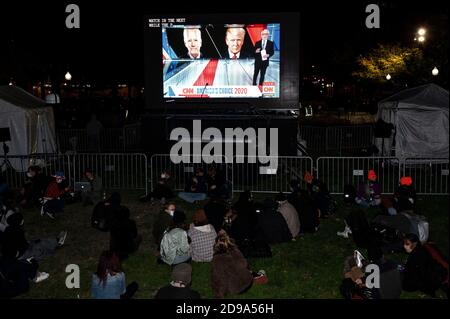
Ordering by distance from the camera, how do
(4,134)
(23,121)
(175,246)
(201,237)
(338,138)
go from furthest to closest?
(338,138) → (23,121) → (4,134) → (201,237) → (175,246)

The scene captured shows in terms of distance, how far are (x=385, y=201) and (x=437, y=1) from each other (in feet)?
68.9

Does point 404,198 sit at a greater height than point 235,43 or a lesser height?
lesser

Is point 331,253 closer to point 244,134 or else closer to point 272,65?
point 244,134

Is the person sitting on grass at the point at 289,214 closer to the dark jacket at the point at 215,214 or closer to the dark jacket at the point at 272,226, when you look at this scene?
the dark jacket at the point at 272,226

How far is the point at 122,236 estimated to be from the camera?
9.93 meters

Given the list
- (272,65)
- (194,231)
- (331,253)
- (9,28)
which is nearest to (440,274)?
(331,253)

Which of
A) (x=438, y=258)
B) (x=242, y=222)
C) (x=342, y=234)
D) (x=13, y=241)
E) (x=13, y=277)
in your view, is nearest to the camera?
(x=438, y=258)

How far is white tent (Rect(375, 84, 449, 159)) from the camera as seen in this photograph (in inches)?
749

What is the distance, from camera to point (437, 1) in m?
27.8

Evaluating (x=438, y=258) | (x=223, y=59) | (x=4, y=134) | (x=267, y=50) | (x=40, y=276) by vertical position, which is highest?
(x=267, y=50)

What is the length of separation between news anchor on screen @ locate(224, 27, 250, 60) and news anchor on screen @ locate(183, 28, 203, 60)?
3.67ft

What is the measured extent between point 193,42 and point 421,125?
9748mm

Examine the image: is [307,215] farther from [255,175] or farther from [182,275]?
[182,275]

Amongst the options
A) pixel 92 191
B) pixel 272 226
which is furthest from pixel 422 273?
pixel 92 191
